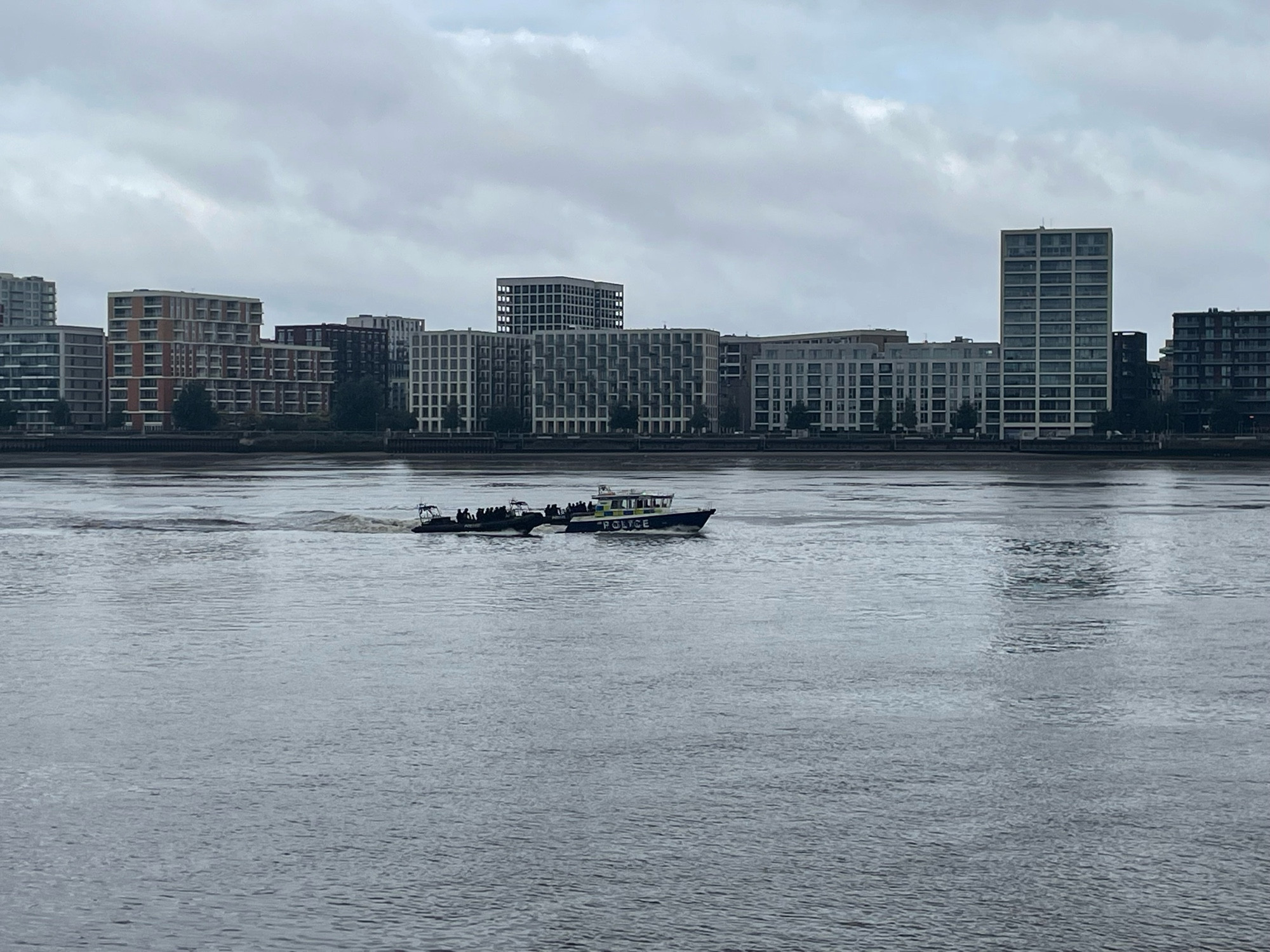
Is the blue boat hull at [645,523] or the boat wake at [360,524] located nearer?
the blue boat hull at [645,523]

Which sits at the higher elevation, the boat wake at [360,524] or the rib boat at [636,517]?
the rib boat at [636,517]

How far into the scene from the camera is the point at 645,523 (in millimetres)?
87625

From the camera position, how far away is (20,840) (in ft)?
76.7

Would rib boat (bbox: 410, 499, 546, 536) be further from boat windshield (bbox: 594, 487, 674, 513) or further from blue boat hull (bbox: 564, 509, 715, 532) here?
boat windshield (bbox: 594, 487, 674, 513)

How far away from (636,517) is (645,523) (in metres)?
0.83

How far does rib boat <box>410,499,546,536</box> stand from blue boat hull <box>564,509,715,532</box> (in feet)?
7.66

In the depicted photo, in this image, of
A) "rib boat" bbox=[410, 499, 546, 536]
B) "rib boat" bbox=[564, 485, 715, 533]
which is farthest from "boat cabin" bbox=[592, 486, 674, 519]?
"rib boat" bbox=[410, 499, 546, 536]

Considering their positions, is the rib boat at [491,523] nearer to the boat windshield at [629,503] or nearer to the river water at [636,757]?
the boat windshield at [629,503]

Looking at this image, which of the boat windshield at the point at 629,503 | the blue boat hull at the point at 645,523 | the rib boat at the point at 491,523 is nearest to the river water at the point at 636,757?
the blue boat hull at the point at 645,523

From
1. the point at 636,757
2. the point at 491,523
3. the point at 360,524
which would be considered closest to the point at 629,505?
the point at 491,523

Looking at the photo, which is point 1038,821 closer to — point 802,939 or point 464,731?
point 802,939

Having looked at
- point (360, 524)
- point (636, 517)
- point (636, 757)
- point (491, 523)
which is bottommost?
point (636, 757)

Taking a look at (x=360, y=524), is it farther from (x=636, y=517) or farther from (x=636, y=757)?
(x=636, y=757)

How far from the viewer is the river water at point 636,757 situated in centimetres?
2041
